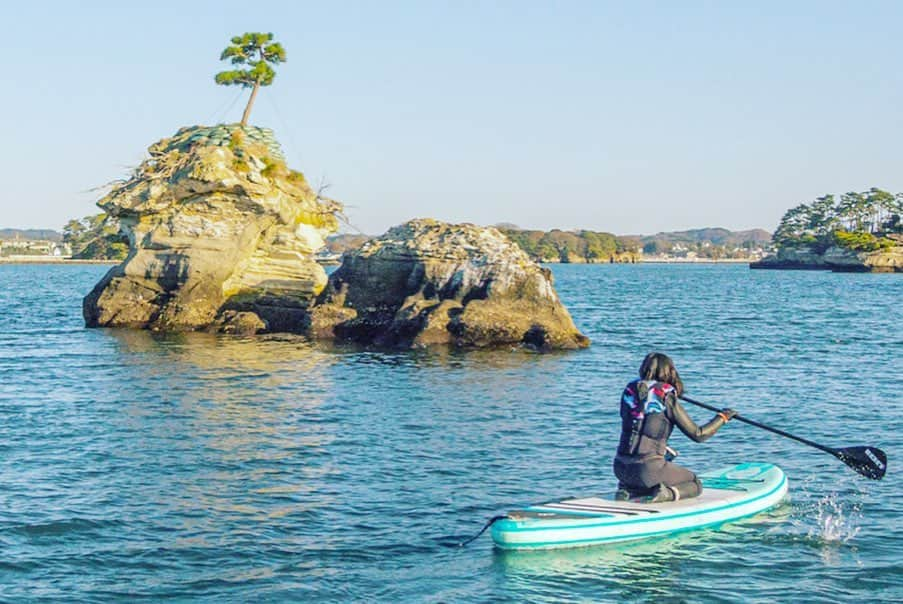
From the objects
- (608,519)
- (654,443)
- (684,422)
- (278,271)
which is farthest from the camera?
(278,271)

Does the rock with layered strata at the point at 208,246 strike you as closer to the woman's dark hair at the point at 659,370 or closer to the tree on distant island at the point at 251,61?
the tree on distant island at the point at 251,61

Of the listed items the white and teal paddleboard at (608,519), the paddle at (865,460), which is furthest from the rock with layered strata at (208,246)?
the white and teal paddleboard at (608,519)

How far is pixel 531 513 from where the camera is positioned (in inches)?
492

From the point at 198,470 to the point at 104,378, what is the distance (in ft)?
35.2

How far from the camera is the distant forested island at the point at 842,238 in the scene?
142 m

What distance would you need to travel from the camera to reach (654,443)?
1258cm

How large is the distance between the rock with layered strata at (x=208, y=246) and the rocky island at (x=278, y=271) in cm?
5

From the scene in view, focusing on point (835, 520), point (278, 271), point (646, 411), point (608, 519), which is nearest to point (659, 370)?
point (646, 411)

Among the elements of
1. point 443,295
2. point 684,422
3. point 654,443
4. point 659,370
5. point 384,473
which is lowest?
point 384,473

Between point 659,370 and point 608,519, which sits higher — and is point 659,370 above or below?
above

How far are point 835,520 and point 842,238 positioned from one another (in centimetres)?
14874

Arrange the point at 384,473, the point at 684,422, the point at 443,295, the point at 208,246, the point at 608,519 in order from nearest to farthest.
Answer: the point at 684,422, the point at 608,519, the point at 384,473, the point at 443,295, the point at 208,246

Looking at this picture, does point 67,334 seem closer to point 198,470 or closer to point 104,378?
point 104,378

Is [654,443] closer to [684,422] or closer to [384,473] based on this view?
Answer: [684,422]
